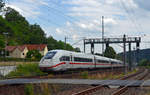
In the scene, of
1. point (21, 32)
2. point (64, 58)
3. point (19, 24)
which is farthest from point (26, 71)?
point (19, 24)

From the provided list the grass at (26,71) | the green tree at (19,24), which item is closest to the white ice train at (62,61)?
the grass at (26,71)

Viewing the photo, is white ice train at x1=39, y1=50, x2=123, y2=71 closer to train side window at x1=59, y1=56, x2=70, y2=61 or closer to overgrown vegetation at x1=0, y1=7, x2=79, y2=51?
train side window at x1=59, y1=56, x2=70, y2=61

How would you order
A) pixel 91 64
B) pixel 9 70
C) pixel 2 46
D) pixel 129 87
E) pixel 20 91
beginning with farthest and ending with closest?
pixel 2 46
pixel 91 64
pixel 9 70
pixel 129 87
pixel 20 91

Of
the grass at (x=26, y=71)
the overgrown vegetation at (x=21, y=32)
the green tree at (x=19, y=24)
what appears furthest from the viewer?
the green tree at (x=19, y=24)

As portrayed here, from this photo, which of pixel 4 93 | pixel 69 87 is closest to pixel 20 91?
pixel 4 93

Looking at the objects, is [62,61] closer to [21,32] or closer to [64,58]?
[64,58]

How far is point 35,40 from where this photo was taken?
119438mm

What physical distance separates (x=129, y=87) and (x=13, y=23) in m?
100

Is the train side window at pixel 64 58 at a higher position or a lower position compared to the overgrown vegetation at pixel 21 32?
lower

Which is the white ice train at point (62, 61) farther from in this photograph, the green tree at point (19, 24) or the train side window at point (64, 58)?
the green tree at point (19, 24)

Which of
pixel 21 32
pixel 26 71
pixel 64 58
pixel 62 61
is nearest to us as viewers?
pixel 62 61

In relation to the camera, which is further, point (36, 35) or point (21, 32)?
point (36, 35)

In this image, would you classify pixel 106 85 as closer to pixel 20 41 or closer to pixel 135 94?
pixel 135 94

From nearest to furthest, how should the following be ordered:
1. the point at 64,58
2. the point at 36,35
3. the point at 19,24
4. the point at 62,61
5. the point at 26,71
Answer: the point at 62,61 < the point at 64,58 < the point at 26,71 < the point at 19,24 < the point at 36,35
